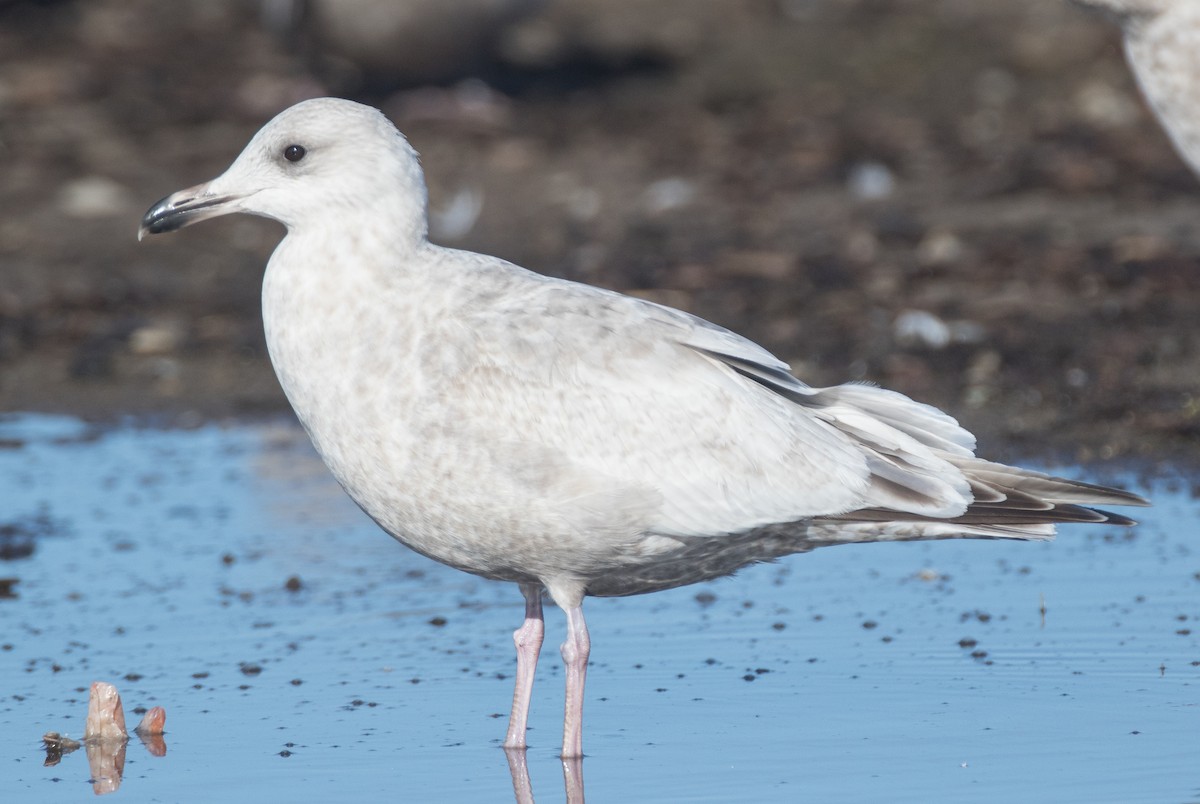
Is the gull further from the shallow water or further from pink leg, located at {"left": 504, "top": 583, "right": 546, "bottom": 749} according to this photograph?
the shallow water

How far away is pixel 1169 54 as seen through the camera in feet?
23.2

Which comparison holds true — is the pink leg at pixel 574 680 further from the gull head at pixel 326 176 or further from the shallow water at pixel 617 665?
the gull head at pixel 326 176

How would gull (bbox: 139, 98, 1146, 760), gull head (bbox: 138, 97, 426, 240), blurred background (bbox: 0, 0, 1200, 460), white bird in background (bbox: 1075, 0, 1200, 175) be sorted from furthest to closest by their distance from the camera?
blurred background (bbox: 0, 0, 1200, 460), white bird in background (bbox: 1075, 0, 1200, 175), gull head (bbox: 138, 97, 426, 240), gull (bbox: 139, 98, 1146, 760)

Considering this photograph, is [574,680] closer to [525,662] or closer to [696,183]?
[525,662]

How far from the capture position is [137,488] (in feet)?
27.4

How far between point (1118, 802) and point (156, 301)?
7.45 m

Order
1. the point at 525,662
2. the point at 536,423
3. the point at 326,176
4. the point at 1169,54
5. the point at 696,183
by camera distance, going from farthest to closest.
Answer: the point at 696,183 < the point at 1169,54 < the point at 525,662 < the point at 326,176 < the point at 536,423

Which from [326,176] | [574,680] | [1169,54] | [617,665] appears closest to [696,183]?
[1169,54]

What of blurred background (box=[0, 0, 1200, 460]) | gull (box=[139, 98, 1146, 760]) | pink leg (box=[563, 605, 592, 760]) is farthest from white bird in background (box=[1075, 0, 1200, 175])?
pink leg (box=[563, 605, 592, 760])

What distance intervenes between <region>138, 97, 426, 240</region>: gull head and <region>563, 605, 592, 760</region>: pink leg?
1151 mm

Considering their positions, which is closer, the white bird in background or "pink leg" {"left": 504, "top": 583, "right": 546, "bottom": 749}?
"pink leg" {"left": 504, "top": 583, "right": 546, "bottom": 749}

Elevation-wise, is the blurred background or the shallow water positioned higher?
the blurred background

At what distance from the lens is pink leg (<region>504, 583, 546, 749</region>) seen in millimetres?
5285

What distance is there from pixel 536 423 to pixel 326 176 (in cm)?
89
